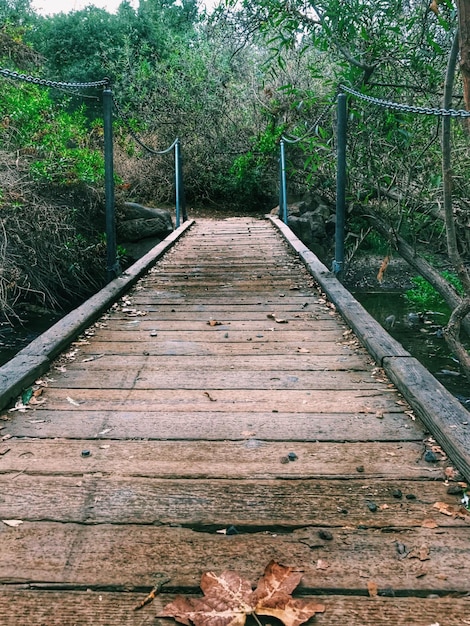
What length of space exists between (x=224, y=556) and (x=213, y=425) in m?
0.74

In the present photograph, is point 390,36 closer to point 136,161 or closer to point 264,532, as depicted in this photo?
point 264,532

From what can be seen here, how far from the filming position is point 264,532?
1.42 m

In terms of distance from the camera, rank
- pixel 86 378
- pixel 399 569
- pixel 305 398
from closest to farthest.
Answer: pixel 399 569
pixel 305 398
pixel 86 378

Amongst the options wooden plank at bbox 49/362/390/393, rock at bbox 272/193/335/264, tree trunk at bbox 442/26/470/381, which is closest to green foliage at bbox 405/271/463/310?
rock at bbox 272/193/335/264

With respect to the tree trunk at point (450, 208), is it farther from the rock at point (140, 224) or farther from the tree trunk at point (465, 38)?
the rock at point (140, 224)

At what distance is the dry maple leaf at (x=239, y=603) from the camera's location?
1.13m

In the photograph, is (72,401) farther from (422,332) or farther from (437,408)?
(422,332)

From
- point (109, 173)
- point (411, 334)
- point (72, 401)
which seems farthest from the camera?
point (411, 334)

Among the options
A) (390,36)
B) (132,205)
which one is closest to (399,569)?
(390,36)

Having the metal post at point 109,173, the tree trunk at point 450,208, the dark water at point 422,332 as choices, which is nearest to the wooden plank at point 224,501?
the tree trunk at point 450,208

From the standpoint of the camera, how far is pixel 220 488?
5.32 feet

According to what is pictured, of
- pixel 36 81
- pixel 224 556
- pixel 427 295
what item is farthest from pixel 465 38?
pixel 427 295

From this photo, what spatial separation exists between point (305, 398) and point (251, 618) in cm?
121

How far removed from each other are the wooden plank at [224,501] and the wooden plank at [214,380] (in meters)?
0.78
